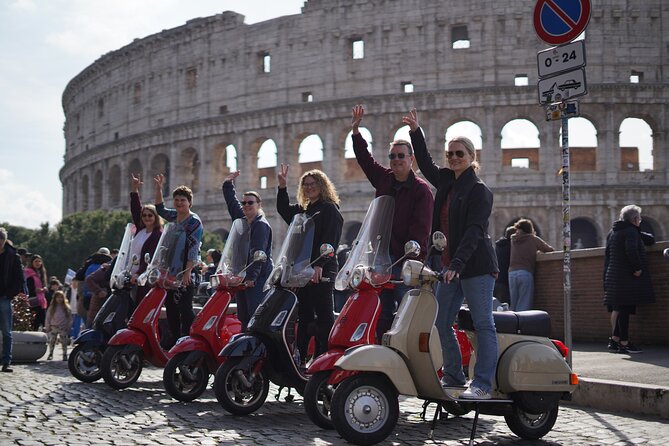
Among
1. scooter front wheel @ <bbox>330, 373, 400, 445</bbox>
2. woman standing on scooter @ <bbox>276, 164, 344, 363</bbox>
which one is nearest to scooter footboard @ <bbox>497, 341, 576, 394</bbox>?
scooter front wheel @ <bbox>330, 373, 400, 445</bbox>

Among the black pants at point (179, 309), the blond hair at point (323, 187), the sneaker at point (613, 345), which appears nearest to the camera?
the blond hair at point (323, 187)

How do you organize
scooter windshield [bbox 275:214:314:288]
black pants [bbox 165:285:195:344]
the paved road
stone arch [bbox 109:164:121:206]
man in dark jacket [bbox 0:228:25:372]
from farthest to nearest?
stone arch [bbox 109:164:121:206], man in dark jacket [bbox 0:228:25:372], black pants [bbox 165:285:195:344], scooter windshield [bbox 275:214:314:288], the paved road

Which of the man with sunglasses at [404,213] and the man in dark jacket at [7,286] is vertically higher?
the man with sunglasses at [404,213]

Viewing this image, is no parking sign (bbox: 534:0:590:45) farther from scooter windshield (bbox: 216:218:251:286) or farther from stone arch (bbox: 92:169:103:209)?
stone arch (bbox: 92:169:103:209)

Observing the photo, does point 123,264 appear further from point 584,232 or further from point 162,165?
point 162,165

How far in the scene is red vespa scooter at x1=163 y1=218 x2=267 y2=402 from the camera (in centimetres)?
721

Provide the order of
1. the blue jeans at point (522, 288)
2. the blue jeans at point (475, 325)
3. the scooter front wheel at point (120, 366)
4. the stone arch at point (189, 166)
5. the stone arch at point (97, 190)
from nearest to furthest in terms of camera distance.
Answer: the blue jeans at point (475, 325), the scooter front wheel at point (120, 366), the blue jeans at point (522, 288), the stone arch at point (189, 166), the stone arch at point (97, 190)

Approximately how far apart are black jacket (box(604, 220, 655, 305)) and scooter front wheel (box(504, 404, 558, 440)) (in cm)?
445

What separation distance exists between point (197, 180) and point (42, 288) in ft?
106

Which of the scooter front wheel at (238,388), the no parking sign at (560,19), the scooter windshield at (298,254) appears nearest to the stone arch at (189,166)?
→ the no parking sign at (560,19)

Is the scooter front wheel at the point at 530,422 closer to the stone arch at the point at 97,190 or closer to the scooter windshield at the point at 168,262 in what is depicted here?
the scooter windshield at the point at 168,262

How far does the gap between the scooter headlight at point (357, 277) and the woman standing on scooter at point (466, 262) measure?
0.53 meters

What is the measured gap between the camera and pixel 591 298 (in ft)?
38.1

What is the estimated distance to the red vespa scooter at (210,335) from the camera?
7207mm
